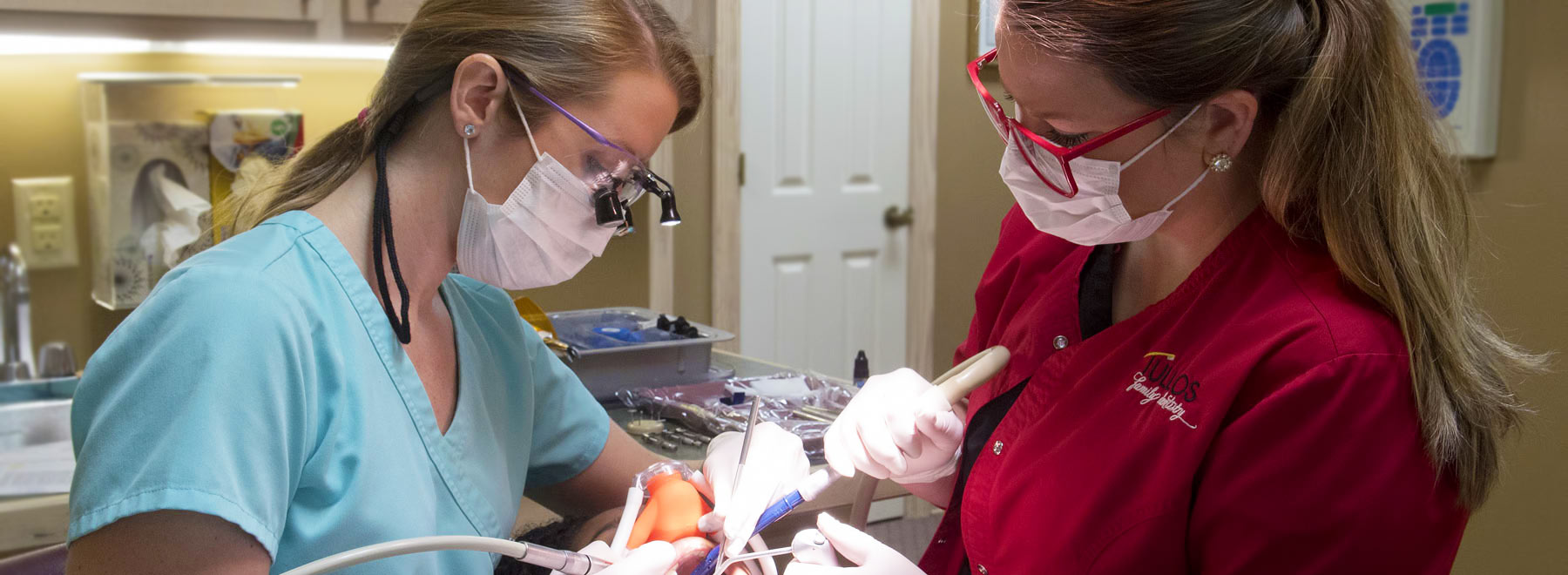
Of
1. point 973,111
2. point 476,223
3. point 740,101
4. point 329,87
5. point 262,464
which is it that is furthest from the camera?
point 973,111

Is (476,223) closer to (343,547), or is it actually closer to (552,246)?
(552,246)

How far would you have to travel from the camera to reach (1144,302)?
1.26 meters

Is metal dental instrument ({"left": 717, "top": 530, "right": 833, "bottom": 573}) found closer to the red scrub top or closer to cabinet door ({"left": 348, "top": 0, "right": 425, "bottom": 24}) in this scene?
the red scrub top

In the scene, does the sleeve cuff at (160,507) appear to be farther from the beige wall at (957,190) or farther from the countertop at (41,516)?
the beige wall at (957,190)

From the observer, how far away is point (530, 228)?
1.23 metres

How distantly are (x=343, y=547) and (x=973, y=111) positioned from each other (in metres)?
2.94

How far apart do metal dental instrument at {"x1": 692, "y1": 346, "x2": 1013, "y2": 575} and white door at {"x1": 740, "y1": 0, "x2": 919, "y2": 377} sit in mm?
2268

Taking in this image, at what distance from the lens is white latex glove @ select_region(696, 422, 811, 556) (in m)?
1.21

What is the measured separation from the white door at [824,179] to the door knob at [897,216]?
21 mm

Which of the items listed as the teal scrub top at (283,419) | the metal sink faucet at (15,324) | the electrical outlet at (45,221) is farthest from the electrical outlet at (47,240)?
the teal scrub top at (283,419)

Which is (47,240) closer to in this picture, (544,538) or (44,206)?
(44,206)

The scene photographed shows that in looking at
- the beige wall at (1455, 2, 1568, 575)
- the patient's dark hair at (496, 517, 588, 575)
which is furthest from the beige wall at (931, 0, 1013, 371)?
the patient's dark hair at (496, 517, 588, 575)

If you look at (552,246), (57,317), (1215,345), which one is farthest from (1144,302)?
(57,317)

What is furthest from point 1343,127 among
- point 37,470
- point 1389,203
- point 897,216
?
point 897,216
